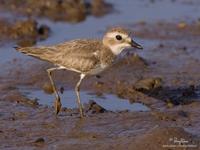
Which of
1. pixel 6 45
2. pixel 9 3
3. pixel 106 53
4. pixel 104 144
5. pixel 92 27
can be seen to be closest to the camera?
pixel 104 144

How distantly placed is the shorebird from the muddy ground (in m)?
0.51

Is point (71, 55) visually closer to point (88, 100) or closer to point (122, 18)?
point (88, 100)

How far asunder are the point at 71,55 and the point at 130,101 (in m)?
1.45

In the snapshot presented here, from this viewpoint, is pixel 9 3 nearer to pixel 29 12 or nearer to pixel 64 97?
pixel 29 12

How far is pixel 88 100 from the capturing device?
11383 mm

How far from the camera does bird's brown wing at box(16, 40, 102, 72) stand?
10398 mm

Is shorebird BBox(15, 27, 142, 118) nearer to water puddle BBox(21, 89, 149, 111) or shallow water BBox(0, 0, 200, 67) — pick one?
water puddle BBox(21, 89, 149, 111)

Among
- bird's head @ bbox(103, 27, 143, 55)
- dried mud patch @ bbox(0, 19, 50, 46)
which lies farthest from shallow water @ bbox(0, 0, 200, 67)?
bird's head @ bbox(103, 27, 143, 55)

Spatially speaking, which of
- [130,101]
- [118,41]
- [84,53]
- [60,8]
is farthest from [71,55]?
[60,8]

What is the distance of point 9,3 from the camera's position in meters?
16.7

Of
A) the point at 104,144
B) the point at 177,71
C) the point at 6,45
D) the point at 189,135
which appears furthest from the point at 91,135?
the point at 6,45

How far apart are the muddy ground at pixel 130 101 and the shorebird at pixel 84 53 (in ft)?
1.66

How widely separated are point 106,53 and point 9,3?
6661 mm

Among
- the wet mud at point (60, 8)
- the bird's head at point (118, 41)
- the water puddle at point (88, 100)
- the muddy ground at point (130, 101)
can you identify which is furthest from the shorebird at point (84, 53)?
the wet mud at point (60, 8)
